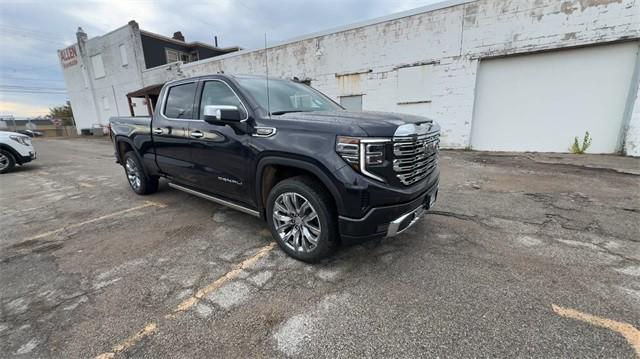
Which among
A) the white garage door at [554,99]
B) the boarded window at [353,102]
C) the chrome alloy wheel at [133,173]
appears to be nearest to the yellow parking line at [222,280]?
the chrome alloy wheel at [133,173]

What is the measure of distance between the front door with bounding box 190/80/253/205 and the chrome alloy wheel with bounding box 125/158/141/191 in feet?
7.10

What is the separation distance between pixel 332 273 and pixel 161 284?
154cm

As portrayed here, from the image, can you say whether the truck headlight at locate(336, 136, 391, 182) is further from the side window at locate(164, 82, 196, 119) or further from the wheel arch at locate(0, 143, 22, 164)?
the wheel arch at locate(0, 143, 22, 164)

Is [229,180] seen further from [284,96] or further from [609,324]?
[609,324]

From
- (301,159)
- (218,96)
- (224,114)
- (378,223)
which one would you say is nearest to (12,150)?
(218,96)

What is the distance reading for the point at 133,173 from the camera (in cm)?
530

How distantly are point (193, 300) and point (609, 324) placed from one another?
297 centimetres

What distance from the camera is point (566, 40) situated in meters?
7.28

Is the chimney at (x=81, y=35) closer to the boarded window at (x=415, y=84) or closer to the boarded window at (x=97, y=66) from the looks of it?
the boarded window at (x=97, y=66)

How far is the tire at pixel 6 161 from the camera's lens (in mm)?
8086

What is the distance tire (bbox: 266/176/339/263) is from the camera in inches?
98.3

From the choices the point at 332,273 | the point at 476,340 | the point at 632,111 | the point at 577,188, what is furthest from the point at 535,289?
the point at 632,111

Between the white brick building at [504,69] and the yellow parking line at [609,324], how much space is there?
794 cm

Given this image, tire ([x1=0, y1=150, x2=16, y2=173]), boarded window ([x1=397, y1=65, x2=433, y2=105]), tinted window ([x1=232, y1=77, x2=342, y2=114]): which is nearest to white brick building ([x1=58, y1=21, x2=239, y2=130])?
tire ([x1=0, y1=150, x2=16, y2=173])
